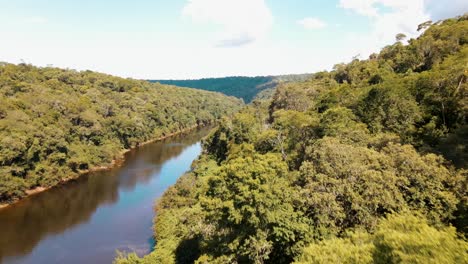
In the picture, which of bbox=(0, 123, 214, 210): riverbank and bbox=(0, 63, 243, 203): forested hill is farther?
bbox=(0, 63, 243, 203): forested hill

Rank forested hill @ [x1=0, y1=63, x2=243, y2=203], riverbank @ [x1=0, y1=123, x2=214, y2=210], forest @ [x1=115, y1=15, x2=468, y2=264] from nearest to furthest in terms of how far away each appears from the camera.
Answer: forest @ [x1=115, y1=15, x2=468, y2=264] < riverbank @ [x1=0, y1=123, x2=214, y2=210] < forested hill @ [x1=0, y1=63, x2=243, y2=203]

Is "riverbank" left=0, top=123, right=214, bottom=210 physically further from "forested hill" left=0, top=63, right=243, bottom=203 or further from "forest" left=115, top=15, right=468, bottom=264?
"forest" left=115, top=15, right=468, bottom=264

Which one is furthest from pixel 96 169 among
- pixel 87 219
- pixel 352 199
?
pixel 352 199

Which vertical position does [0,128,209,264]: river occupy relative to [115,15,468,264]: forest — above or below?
below

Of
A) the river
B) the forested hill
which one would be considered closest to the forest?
the river

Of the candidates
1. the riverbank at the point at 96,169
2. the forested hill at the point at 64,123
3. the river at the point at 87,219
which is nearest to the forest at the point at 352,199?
the river at the point at 87,219

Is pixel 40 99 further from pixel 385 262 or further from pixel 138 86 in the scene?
pixel 385 262
